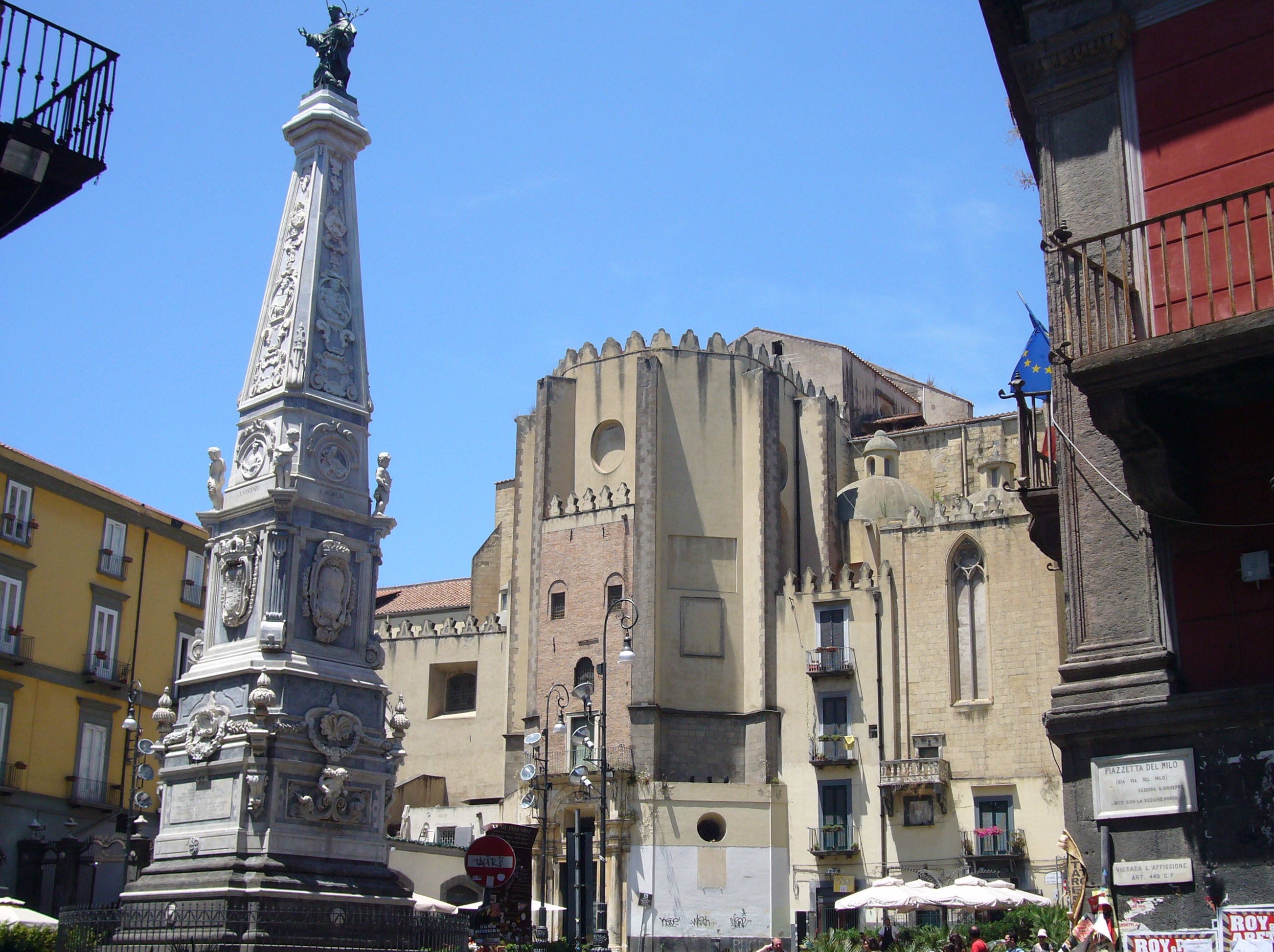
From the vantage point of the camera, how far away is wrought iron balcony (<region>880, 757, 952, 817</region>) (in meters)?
43.6

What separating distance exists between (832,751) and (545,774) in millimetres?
11493

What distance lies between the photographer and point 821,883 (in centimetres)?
4506

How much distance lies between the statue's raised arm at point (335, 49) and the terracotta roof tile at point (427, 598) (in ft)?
135

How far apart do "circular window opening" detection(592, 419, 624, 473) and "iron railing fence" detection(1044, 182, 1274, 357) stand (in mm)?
41288

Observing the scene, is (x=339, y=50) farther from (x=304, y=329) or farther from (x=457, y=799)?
(x=457, y=799)

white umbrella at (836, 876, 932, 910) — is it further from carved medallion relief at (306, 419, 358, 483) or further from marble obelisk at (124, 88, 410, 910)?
carved medallion relief at (306, 419, 358, 483)

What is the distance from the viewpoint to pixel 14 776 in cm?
3475

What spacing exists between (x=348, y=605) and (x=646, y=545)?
29.3 meters

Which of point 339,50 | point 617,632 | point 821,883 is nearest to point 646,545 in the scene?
point 617,632

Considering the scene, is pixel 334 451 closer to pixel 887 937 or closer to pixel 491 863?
pixel 491 863

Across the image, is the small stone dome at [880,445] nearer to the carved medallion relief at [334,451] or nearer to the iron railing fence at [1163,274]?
the carved medallion relief at [334,451]

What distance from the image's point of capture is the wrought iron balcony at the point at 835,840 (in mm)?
44688

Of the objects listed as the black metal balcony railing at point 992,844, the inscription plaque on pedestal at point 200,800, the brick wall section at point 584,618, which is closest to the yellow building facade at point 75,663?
the brick wall section at point 584,618

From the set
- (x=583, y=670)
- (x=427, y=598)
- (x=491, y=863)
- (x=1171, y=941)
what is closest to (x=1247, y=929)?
(x=1171, y=941)
